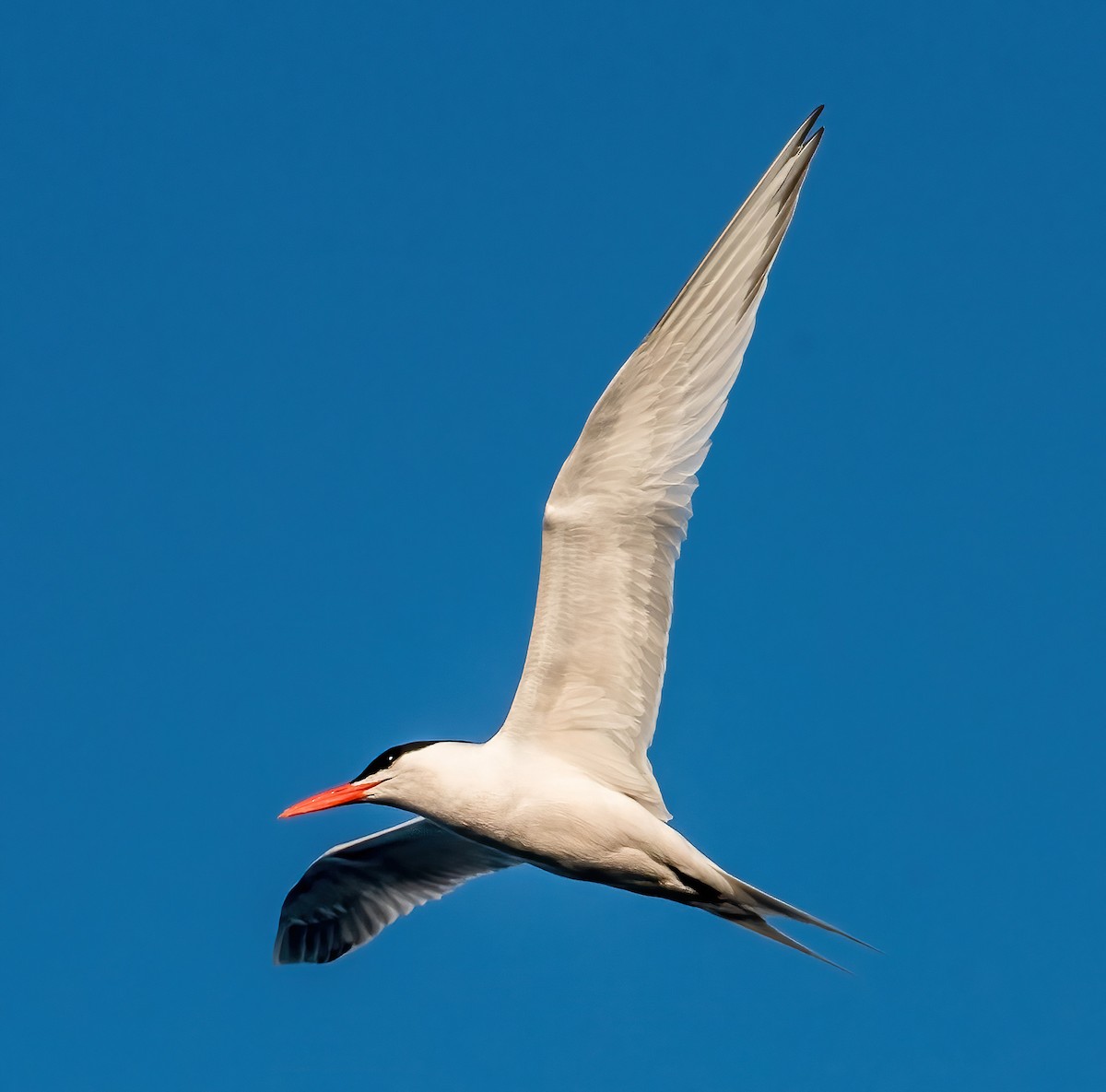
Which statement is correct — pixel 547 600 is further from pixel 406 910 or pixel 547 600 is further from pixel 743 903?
pixel 406 910

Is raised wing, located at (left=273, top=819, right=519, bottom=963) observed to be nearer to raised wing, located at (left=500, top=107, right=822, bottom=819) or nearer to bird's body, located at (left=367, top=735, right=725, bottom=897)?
bird's body, located at (left=367, top=735, right=725, bottom=897)

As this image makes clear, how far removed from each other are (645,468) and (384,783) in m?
2.55

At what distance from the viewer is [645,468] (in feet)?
28.1

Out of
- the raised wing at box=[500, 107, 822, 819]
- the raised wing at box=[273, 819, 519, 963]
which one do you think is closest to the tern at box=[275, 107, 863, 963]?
the raised wing at box=[500, 107, 822, 819]

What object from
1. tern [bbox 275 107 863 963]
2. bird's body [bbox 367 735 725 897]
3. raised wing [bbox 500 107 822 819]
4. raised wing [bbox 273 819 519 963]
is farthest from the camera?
raised wing [bbox 273 819 519 963]

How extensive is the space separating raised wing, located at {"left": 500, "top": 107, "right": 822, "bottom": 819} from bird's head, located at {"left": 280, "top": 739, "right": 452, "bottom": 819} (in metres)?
0.78

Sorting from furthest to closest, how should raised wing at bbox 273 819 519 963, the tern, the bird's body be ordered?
raised wing at bbox 273 819 519 963
the bird's body
the tern

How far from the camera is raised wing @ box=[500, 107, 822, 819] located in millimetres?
8406

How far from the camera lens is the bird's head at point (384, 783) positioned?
29.6ft

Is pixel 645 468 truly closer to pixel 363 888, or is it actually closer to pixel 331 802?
pixel 331 802

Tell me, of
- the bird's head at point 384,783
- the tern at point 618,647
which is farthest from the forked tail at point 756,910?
the bird's head at point 384,783

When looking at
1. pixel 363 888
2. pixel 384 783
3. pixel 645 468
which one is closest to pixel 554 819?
pixel 384 783

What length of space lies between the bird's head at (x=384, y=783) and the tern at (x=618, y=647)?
0.03ft

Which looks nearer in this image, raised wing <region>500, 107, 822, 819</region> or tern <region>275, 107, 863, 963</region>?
raised wing <region>500, 107, 822, 819</region>
